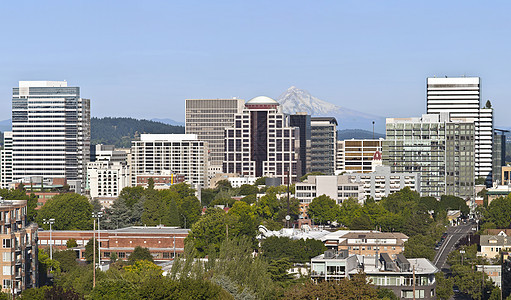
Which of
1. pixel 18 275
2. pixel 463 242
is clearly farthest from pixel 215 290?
pixel 463 242

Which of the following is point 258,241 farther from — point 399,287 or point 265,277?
point 265,277

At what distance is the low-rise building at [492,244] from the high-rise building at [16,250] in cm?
8069

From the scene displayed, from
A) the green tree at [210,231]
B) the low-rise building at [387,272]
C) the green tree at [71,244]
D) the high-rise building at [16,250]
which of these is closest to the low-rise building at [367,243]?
the green tree at [210,231]

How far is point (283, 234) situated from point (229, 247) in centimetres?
6157

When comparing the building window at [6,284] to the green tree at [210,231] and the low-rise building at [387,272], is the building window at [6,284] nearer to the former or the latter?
the low-rise building at [387,272]

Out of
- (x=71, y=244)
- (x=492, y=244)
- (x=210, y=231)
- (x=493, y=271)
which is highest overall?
(x=210, y=231)

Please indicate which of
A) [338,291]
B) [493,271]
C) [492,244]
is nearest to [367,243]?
[493,271]

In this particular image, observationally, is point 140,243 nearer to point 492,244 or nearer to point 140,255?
point 140,255

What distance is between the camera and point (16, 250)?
109000 millimetres

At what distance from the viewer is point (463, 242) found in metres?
186

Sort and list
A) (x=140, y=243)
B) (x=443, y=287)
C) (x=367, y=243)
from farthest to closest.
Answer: (x=140, y=243)
(x=367, y=243)
(x=443, y=287)

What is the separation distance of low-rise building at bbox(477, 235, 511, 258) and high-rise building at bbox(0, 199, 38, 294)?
8069 cm

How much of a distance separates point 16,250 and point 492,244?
89.9 meters

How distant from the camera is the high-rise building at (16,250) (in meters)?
108
